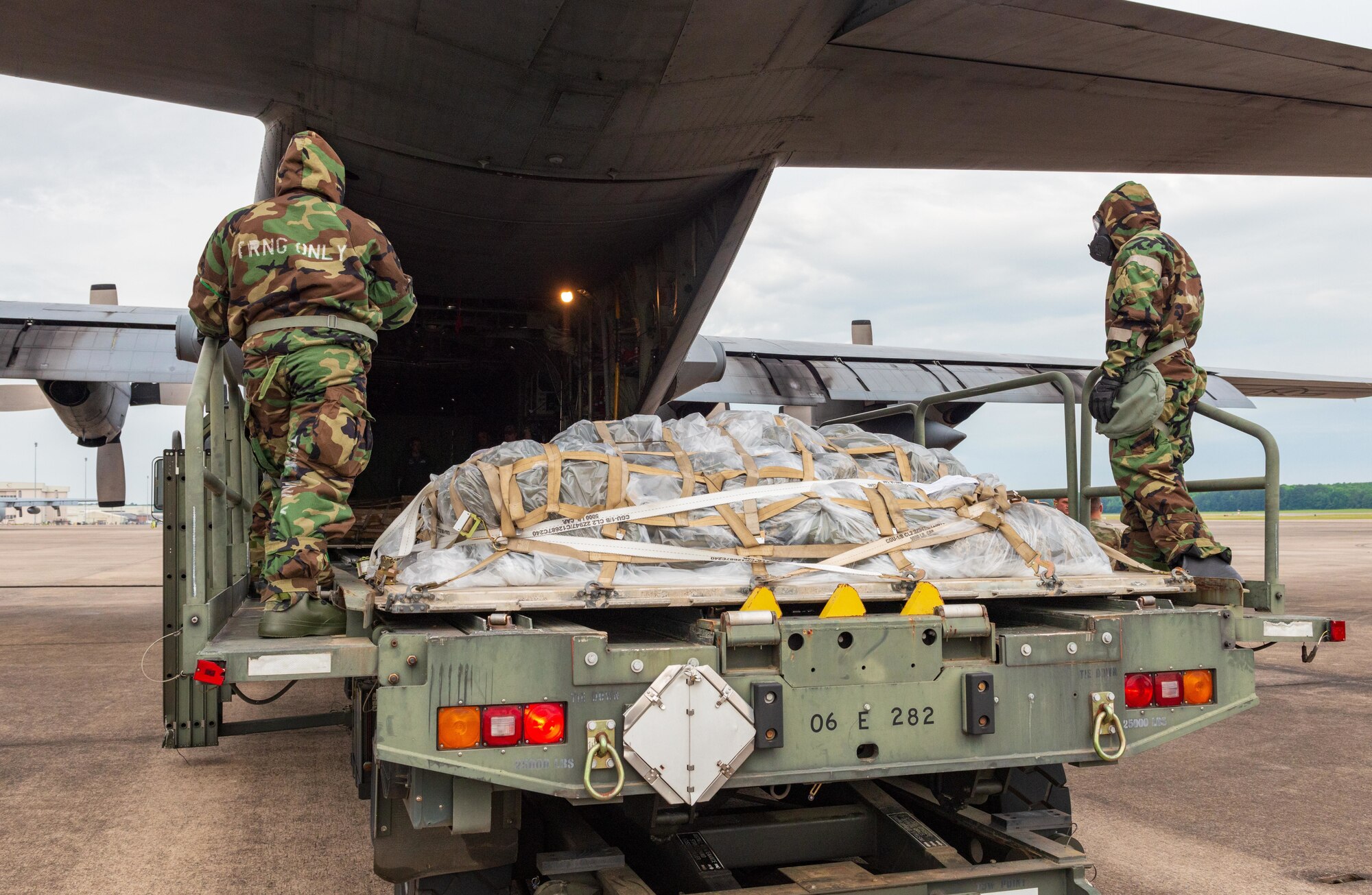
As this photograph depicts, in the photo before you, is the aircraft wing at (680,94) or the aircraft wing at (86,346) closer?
the aircraft wing at (680,94)

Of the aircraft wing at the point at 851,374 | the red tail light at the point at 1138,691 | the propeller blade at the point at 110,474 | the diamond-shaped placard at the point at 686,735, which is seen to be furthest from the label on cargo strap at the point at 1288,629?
the propeller blade at the point at 110,474

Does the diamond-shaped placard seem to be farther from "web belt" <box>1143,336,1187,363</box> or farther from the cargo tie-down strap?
"web belt" <box>1143,336,1187,363</box>

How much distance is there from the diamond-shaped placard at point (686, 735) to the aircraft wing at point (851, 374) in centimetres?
676

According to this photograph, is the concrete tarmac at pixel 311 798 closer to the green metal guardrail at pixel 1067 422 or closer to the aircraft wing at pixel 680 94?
the green metal guardrail at pixel 1067 422

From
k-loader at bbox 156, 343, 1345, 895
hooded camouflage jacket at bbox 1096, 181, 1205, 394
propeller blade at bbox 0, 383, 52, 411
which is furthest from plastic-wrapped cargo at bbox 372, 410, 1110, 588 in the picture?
propeller blade at bbox 0, 383, 52, 411

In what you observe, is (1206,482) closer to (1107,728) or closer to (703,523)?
(1107,728)

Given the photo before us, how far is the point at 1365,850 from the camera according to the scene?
3.77m

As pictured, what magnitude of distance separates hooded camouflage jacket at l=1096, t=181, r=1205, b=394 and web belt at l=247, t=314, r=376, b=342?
3067mm

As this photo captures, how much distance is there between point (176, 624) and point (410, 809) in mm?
1483

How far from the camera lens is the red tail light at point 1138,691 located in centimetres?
276

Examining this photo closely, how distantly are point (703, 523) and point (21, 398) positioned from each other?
24.1 meters

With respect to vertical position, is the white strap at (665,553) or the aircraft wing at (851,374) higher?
the aircraft wing at (851,374)

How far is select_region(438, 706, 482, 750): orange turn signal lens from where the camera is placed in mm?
2285

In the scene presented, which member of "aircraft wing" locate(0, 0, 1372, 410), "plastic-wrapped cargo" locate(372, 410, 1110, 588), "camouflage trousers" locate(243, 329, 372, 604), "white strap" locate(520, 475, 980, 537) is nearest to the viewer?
"plastic-wrapped cargo" locate(372, 410, 1110, 588)
